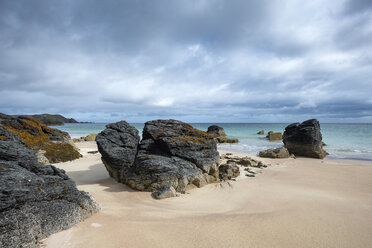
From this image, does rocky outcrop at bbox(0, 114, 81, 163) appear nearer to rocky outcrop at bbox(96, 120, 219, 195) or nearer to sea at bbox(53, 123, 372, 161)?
rocky outcrop at bbox(96, 120, 219, 195)

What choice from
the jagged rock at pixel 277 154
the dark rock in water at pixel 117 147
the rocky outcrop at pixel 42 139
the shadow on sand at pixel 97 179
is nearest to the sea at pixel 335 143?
the jagged rock at pixel 277 154

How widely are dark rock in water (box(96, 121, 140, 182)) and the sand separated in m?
1.06

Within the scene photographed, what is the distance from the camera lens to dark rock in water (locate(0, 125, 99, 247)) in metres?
3.54

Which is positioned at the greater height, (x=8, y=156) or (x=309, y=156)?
(x=8, y=156)

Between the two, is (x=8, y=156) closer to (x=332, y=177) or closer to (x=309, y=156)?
(x=332, y=177)

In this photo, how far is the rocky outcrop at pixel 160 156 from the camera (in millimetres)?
8336

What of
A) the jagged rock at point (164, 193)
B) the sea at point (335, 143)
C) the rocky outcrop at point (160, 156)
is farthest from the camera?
the sea at point (335, 143)

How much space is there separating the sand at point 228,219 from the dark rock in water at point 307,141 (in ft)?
40.3

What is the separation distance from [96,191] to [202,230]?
17.5ft

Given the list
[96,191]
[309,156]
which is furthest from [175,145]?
[309,156]

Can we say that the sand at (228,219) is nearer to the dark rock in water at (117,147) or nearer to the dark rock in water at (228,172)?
the dark rock in water at (117,147)

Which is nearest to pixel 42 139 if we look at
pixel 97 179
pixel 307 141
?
pixel 97 179

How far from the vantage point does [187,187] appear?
862cm

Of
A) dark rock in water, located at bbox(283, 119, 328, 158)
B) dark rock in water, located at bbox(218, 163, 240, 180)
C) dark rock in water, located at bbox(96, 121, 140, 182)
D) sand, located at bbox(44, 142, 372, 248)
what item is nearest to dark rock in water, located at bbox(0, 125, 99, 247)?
sand, located at bbox(44, 142, 372, 248)
